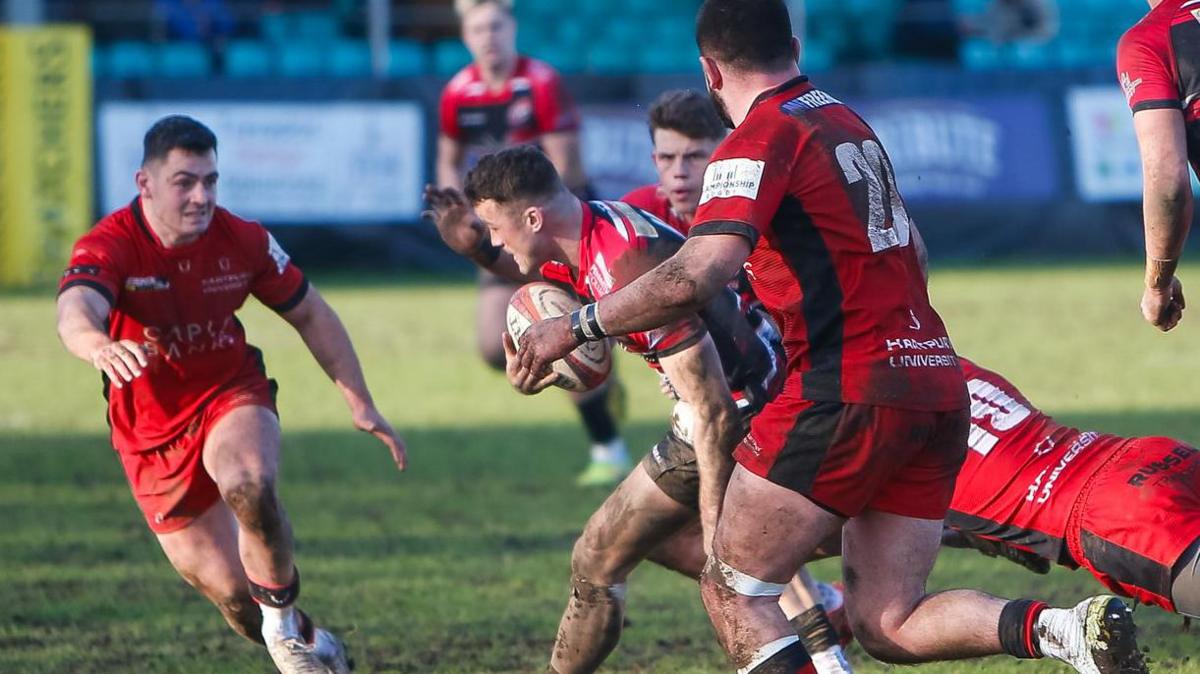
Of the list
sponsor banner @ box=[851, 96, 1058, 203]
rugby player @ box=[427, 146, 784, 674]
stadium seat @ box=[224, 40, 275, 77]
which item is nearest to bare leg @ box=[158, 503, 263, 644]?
rugby player @ box=[427, 146, 784, 674]

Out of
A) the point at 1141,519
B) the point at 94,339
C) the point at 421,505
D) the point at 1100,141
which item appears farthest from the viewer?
the point at 1100,141

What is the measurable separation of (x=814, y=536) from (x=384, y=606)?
3.01 meters

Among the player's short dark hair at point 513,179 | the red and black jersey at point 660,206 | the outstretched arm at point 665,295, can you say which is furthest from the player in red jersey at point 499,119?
the outstretched arm at point 665,295

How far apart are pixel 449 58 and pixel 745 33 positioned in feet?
60.4

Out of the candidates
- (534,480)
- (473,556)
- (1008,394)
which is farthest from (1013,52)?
(1008,394)

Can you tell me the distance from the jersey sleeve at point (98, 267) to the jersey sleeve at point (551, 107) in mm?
4500

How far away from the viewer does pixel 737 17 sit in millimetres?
4402

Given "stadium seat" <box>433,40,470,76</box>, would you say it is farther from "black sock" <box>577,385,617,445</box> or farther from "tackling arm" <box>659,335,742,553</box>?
"tackling arm" <box>659,335,742,553</box>

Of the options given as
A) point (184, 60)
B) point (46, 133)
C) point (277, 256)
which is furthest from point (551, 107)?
point (184, 60)

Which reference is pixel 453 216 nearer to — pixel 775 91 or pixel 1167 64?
pixel 775 91

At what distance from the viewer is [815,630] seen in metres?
5.49

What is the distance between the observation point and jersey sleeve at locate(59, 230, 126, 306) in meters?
5.76

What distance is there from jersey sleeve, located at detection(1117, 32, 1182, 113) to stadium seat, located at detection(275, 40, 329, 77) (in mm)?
17163

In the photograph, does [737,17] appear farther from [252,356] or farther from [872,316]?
[252,356]
